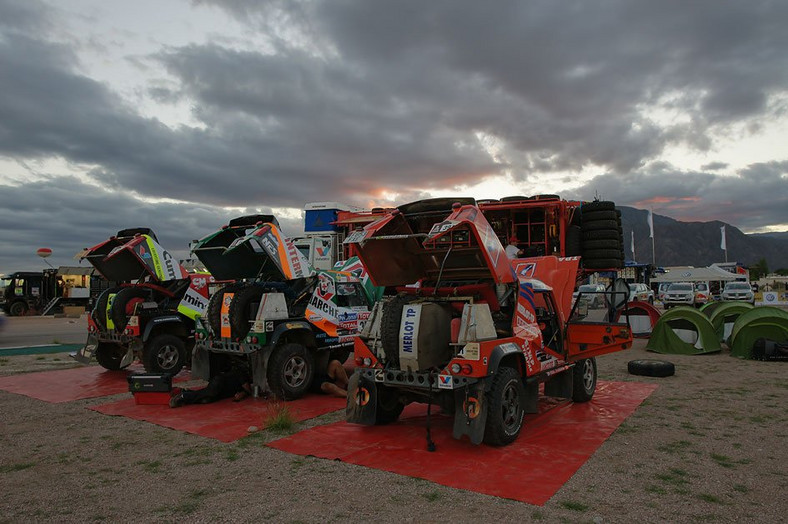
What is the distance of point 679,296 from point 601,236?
89.5 feet

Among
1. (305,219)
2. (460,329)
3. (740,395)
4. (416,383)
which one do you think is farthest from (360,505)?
(305,219)

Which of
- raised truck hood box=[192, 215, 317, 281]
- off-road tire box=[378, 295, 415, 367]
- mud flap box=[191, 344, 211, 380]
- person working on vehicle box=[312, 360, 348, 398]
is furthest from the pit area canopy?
off-road tire box=[378, 295, 415, 367]

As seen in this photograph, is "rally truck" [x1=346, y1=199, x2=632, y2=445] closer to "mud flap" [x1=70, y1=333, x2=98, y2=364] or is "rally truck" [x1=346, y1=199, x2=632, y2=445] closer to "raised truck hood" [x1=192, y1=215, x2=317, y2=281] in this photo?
"raised truck hood" [x1=192, y1=215, x2=317, y2=281]

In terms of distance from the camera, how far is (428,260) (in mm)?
6703

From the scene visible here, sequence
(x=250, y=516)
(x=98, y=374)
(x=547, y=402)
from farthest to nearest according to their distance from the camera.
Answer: (x=98, y=374) → (x=547, y=402) → (x=250, y=516)

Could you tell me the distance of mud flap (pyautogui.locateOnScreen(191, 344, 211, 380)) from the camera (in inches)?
359

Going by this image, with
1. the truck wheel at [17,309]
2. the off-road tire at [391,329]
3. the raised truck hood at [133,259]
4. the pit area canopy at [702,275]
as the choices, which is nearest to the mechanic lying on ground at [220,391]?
the raised truck hood at [133,259]

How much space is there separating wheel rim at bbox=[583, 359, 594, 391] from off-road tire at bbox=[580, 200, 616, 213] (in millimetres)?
2826

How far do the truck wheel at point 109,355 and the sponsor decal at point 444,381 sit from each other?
29.2ft

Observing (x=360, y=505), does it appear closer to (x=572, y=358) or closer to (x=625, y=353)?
(x=572, y=358)

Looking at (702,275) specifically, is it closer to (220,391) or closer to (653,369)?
(653,369)

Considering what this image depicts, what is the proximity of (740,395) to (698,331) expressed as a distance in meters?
5.52

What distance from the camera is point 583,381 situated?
26.1ft

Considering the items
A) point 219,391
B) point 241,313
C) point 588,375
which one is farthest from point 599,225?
point 219,391
